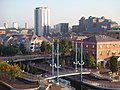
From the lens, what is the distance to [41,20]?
92688 mm

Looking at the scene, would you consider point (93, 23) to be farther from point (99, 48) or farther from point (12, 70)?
point (12, 70)

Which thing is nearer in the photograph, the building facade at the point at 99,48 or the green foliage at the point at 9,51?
the building facade at the point at 99,48

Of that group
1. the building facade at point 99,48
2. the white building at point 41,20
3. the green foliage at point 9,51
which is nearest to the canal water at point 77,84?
the building facade at point 99,48

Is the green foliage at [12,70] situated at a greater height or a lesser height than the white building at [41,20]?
lesser

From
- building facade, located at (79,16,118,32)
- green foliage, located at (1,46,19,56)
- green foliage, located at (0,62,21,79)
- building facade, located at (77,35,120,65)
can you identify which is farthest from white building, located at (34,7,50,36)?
green foliage, located at (0,62,21,79)

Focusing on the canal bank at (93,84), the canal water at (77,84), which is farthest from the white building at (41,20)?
the canal bank at (93,84)

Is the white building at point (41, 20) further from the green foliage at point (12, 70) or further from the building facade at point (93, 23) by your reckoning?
the green foliage at point (12, 70)

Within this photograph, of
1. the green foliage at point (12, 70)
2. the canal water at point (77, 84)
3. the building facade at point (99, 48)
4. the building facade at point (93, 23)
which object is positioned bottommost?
the canal water at point (77, 84)

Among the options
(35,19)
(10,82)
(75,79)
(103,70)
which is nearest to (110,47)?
(103,70)

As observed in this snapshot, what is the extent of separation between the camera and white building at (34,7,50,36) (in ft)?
285

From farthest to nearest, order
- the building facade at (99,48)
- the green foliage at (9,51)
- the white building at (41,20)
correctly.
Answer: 1. the white building at (41,20)
2. the green foliage at (9,51)
3. the building facade at (99,48)

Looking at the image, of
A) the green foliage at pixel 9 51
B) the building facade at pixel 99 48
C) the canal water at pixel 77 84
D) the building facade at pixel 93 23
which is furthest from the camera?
the building facade at pixel 93 23

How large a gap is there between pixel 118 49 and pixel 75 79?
367 inches

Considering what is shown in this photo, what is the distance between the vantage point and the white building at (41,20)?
8699 cm
